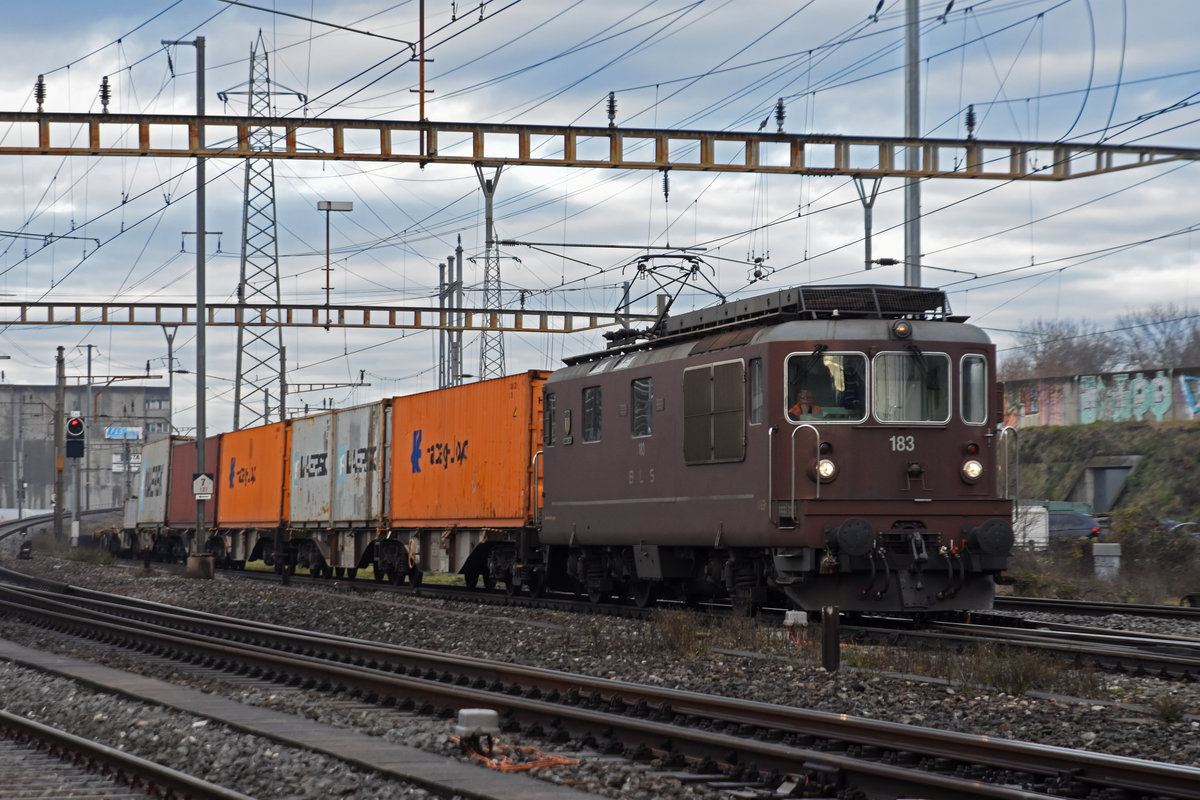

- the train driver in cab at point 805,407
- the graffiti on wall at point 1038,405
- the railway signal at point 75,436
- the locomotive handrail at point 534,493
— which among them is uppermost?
the graffiti on wall at point 1038,405

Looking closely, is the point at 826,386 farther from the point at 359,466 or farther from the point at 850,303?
the point at 359,466

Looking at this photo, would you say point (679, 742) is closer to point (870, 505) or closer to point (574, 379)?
point (870, 505)

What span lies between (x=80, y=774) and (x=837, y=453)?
8.38 meters

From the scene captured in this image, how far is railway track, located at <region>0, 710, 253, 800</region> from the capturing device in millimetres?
7387

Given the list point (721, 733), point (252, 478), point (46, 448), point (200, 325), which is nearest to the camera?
point (721, 733)

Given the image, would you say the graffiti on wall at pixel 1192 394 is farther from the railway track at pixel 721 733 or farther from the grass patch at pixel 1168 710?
the grass patch at pixel 1168 710

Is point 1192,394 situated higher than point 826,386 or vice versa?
point 1192,394

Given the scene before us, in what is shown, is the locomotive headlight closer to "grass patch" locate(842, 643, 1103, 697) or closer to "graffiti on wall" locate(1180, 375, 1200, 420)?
"grass patch" locate(842, 643, 1103, 697)

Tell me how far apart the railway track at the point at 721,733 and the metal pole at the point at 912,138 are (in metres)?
12.5

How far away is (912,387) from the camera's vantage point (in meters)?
14.6

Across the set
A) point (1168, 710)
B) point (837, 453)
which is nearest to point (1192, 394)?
point (837, 453)

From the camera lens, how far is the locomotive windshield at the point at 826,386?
14.3 metres

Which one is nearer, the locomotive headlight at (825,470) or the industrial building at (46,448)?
the locomotive headlight at (825,470)

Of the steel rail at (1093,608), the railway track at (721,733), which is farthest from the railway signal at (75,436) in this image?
the steel rail at (1093,608)
